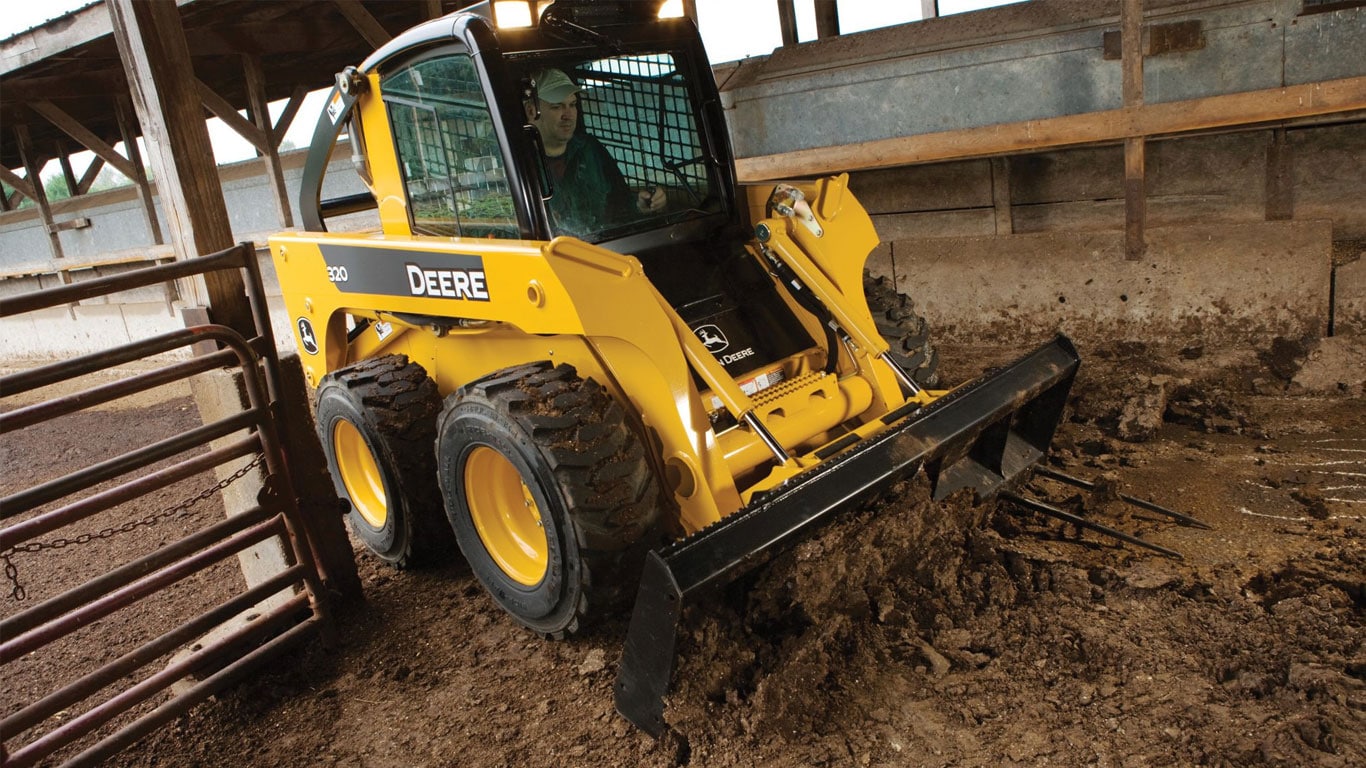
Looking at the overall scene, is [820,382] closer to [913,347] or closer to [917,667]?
[913,347]

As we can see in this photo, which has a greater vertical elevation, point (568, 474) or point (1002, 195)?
point (1002, 195)

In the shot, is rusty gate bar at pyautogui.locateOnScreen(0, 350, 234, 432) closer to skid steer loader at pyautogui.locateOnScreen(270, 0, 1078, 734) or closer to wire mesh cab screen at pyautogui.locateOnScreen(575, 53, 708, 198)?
skid steer loader at pyautogui.locateOnScreen(270, 0, 1078, 734)

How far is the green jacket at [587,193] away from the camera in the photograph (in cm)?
329

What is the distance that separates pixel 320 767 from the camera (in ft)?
9.30

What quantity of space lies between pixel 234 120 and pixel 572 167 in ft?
19.8

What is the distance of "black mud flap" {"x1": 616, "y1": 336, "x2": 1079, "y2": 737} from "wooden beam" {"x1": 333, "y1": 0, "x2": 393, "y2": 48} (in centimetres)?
557

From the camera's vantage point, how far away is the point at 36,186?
12.0m

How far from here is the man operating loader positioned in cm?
328

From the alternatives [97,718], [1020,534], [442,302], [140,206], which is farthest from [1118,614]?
[140,206]

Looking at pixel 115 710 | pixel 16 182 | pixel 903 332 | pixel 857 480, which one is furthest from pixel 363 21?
pixel 16 182

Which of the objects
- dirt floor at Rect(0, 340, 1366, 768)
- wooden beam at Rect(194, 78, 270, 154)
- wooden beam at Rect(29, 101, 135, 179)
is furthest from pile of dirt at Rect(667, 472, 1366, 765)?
wooden beam at Rect(29, 101, 135, 179)

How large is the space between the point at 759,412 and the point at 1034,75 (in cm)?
350

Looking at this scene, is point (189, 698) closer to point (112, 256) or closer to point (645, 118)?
point (645, 118)

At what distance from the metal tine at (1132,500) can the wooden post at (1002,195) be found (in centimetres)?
266
